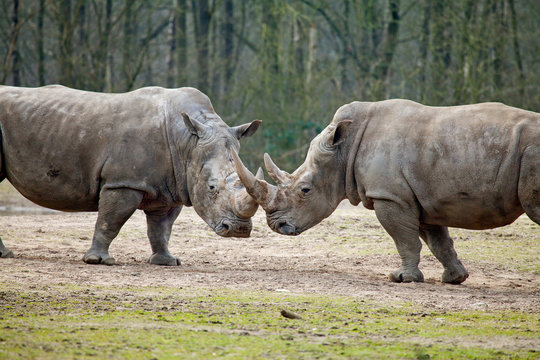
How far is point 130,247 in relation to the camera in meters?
10.7

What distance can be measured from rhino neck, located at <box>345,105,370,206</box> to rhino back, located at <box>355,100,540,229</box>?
→ 2.4 inches

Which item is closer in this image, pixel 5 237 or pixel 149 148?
pixel 149 148

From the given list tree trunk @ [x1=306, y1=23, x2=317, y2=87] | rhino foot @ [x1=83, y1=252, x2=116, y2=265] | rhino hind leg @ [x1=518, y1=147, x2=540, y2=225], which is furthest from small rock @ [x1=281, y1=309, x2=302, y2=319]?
tree trunk @ [x1=306, y1=23, x2=317, y2=87]

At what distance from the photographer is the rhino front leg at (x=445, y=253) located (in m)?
8.67

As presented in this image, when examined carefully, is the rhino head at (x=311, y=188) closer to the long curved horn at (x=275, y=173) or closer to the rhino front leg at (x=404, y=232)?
the long curved horn at (x=275, y=173)

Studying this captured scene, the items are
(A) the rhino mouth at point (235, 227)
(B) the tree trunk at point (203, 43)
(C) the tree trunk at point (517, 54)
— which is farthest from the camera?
(B) the tree trunk at point (203, 43)

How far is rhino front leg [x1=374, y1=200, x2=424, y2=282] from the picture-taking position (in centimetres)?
836

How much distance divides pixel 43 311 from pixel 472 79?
46.1 ft

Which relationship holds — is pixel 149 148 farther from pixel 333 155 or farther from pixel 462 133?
pixel 462 133

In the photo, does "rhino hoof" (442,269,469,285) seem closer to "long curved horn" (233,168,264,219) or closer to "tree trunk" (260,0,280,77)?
"long curved horn" (233,168,264,219)

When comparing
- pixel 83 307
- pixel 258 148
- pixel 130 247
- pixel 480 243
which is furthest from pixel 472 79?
pixel 83 307

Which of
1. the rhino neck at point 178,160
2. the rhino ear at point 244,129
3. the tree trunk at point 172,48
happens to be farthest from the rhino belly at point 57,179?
the tree trunk at point 172,48

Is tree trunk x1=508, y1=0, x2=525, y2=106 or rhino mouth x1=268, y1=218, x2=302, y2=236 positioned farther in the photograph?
tree trunk x1=508, y1=0, x2=525, y2=106

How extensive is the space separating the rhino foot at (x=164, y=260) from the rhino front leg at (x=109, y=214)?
0.54 metres
